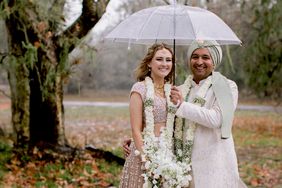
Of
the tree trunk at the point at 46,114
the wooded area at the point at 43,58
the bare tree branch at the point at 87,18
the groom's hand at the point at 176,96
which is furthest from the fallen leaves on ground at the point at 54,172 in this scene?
the groom's hand at the point at 176,96

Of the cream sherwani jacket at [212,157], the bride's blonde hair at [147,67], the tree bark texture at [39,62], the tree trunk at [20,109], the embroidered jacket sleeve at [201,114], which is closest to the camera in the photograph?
the embroidered jacket sleeve at [201,114]

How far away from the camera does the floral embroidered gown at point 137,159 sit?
4008mm

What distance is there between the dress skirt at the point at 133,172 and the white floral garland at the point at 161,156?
0.38 ft

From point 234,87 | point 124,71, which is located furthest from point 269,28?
point 124,71

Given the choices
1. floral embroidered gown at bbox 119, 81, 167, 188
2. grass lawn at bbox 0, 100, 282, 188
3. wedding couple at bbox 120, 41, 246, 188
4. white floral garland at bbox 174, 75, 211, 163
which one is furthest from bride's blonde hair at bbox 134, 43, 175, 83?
grass lawn at bbox 0, 100, 282, 188

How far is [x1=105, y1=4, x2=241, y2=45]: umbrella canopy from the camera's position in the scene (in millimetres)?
3998

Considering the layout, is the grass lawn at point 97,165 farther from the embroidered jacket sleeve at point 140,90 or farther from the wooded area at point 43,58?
the embroidered jacket sleeve at point 140,90

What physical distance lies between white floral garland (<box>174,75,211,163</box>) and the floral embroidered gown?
14cm

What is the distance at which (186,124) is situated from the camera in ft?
13.1

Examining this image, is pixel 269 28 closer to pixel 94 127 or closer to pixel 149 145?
pixel 94 127

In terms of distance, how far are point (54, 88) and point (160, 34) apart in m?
4.58

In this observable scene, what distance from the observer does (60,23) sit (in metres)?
7.86

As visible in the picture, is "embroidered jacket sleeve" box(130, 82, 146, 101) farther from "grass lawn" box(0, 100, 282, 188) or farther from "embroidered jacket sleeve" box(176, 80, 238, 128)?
"grass lawn" box(0, 100, 282, 188)

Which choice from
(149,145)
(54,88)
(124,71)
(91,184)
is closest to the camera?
(149,145)
